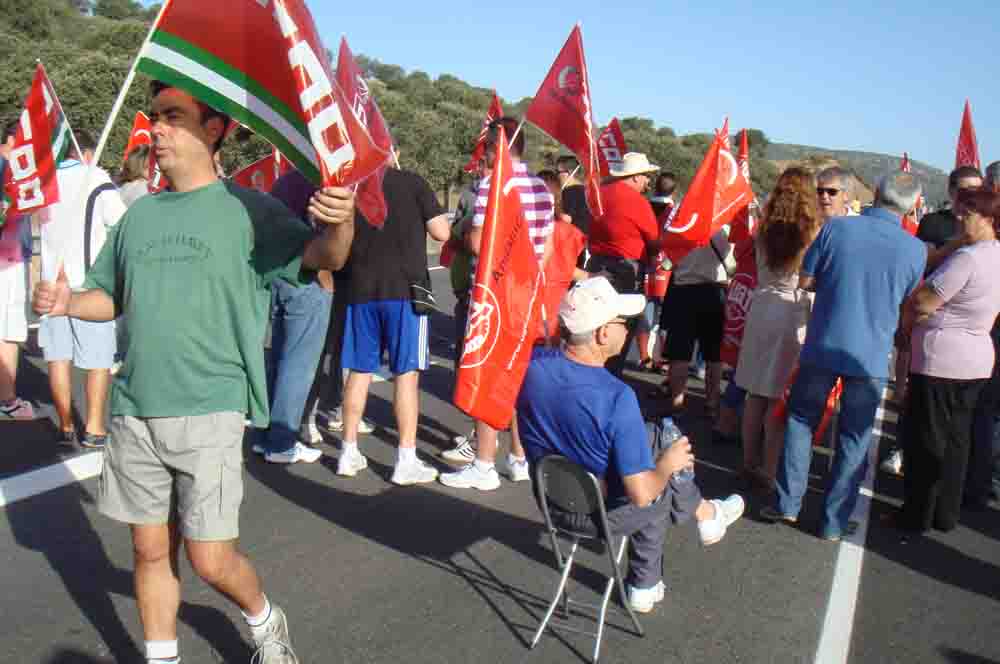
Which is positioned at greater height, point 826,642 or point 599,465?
point 599,465

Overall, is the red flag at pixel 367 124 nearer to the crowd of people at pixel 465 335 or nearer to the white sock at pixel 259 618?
the crowd of people at pixel 465 335

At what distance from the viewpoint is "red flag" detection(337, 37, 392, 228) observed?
10.5 ft

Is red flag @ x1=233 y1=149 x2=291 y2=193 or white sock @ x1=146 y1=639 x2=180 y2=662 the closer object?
white sock @ x1=146 y1=639 x2=180 y2=662

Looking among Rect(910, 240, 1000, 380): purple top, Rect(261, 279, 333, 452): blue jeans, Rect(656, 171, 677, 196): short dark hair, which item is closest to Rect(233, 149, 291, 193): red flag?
Rect(261, 279, 333, 452): blue jeans

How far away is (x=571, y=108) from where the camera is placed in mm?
5102

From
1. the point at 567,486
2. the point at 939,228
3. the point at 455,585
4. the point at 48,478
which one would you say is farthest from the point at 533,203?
the point at 939,228

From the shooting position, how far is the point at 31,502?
503cm

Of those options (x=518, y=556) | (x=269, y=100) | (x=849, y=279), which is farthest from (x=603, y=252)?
(x=269, y=100)

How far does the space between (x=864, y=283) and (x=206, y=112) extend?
3.36 m

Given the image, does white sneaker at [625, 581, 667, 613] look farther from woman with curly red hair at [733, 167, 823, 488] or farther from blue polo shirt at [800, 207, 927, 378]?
woman with curly red hair at [733, 167, 823, 488]

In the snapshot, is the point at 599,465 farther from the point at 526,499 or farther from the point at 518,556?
the point at 526,499

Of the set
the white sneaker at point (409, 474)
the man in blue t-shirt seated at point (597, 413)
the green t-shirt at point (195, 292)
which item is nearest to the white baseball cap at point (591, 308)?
the man in blue t-shirt seated at point (597, 413)

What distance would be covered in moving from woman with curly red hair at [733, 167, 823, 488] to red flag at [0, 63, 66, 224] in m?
3.87

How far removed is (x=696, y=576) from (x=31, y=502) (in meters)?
3.53
